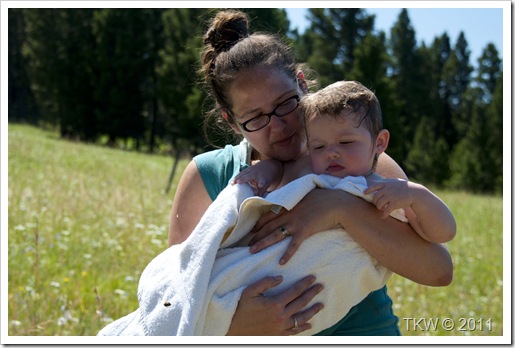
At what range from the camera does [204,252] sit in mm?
2062

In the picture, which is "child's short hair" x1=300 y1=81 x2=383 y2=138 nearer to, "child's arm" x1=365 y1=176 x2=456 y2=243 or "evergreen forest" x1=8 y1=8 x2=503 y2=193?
"child's arm" x1=365 y1=176 x2=456 y2=243

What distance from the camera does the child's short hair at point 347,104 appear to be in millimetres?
2213

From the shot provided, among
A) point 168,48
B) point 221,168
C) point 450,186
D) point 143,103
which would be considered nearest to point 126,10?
point 168,48

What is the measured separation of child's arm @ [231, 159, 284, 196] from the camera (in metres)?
2.26

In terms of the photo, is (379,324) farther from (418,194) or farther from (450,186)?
(450,186)

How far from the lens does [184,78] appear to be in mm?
32469

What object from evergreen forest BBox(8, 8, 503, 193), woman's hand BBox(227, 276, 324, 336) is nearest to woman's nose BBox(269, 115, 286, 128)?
woman's hand BBox(227, 276, 324, 336)

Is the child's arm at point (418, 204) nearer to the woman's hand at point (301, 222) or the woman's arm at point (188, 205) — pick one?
the woman's hand at point (301, 222)

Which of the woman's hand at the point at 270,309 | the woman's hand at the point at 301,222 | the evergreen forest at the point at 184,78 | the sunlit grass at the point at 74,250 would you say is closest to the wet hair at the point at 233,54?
the woman's hand at the point at 301,222

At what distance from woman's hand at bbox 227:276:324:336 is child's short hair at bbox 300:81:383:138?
23.6 inches

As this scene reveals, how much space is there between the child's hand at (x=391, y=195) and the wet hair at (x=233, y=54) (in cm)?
61

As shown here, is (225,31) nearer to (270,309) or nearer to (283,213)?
(283,213)

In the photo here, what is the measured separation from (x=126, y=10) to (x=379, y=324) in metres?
34.1

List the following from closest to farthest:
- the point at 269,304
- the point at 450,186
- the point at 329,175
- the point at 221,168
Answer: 1. the point at 269,304
2. the point at 329,175
3. the point at 221,168
4. the point at 450,186
